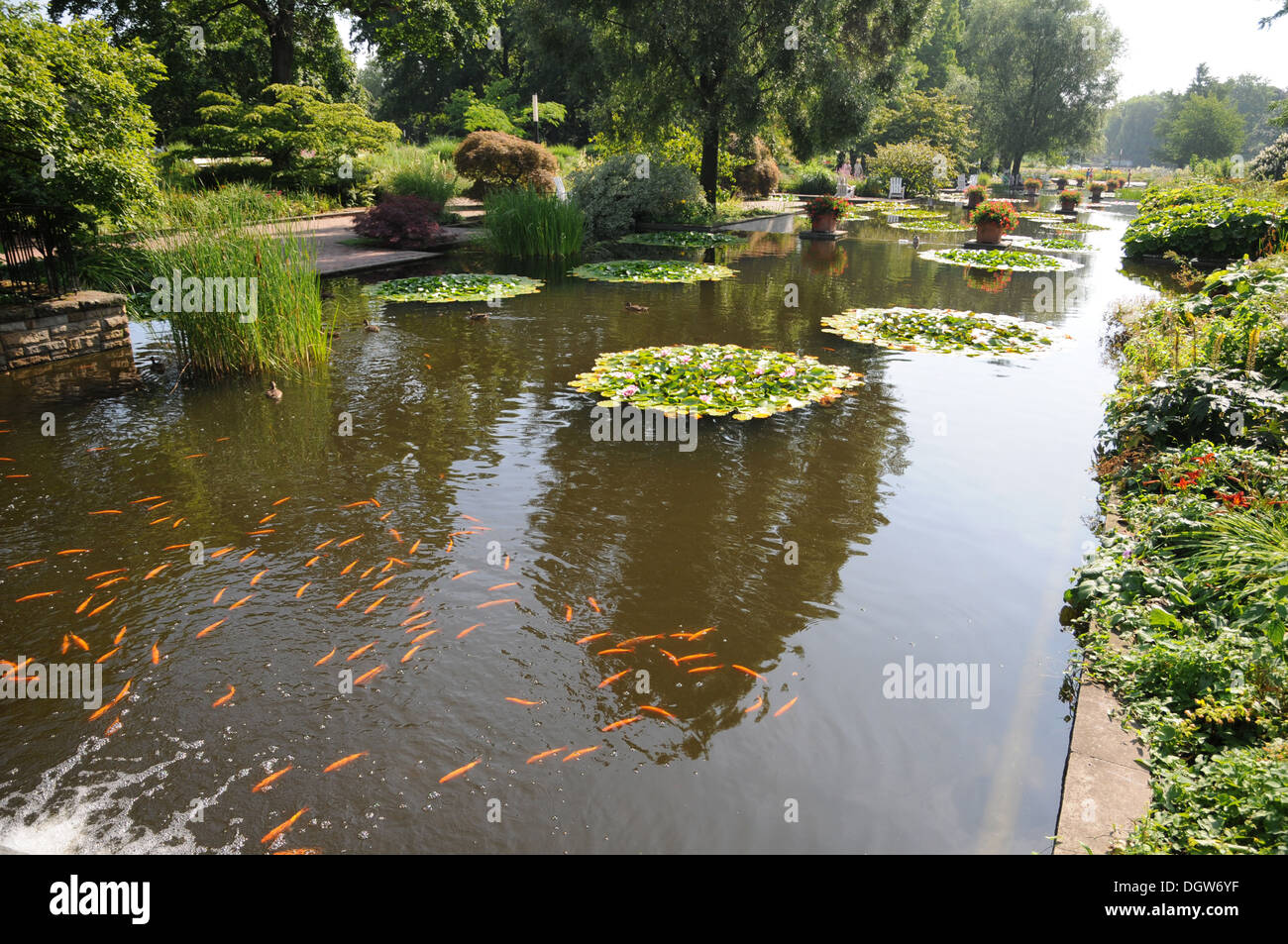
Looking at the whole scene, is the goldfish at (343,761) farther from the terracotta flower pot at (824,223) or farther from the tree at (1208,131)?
the tree at (1208,131)

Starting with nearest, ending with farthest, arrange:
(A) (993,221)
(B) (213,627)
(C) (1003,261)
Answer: (B) (213,627), (C) (1003,261), (A) (993,221)

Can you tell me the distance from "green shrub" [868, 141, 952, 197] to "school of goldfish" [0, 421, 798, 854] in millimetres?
37542

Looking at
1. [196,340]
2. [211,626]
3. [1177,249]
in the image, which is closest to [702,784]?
[211,626]

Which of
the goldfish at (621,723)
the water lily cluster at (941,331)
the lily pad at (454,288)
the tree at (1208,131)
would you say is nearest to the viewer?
the goldfish at (621,723)

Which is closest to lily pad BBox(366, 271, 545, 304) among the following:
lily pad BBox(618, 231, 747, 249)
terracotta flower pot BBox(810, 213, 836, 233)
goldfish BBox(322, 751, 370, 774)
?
lily pad BBox(618, 231, 747, 249)

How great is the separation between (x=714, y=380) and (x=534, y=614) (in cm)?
410

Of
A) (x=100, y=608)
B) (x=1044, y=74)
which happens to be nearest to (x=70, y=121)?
(x=100, y=608)

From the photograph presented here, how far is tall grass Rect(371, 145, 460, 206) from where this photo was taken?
64.8ft

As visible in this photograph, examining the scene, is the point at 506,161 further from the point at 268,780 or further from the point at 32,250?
the point at 268,780

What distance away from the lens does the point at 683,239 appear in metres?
18.6

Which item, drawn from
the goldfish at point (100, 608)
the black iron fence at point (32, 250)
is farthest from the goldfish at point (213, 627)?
the black iron fence at point (32, 250)

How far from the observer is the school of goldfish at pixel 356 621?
125 inches

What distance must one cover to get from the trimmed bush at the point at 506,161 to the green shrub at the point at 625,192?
1146 millimetres

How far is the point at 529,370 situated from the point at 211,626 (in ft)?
15.9
